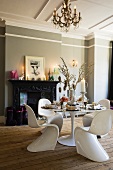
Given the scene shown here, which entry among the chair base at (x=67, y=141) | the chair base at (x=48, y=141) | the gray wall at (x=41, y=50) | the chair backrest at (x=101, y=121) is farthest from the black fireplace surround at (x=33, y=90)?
the chair backrest at (x=101, y=121)

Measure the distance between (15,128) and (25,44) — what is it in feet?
9.02

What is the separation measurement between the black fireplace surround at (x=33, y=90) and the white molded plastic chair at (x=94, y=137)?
9.61 ft

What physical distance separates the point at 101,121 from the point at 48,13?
3581 mm

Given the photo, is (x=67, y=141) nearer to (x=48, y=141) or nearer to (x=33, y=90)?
(x=48, y=141)

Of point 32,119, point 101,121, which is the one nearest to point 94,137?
point 101,121

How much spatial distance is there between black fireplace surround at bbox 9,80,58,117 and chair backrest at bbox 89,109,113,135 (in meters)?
3.33

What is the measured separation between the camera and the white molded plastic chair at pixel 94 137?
8.59ft

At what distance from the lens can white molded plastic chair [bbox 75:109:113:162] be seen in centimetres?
262

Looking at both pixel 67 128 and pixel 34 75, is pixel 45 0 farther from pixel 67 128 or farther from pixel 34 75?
pixel 67 128

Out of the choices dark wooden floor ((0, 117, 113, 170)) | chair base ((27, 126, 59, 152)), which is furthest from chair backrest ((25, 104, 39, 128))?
dark wooden floor ((0, 117, 113, 170))

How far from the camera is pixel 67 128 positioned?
4820 millimetres

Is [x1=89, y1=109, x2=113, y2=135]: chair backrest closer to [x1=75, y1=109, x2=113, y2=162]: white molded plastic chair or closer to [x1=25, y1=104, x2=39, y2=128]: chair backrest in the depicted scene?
[x1=75, y1=109, x2=113, y2=162]: white molded plastic chair

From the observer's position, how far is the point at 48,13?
486 centimetres

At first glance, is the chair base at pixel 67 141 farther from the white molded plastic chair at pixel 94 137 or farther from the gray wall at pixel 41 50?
the gray wall at pixel 41 50
